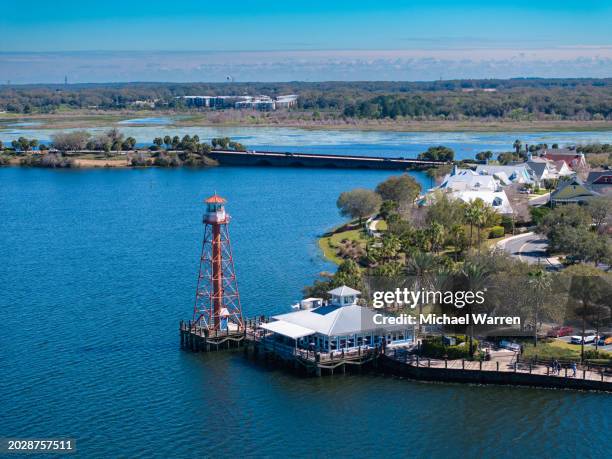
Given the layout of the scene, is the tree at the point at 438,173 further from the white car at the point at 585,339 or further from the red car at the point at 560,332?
the white car at the point at 585,339

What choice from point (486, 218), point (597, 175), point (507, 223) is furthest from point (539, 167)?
point (486, 218)

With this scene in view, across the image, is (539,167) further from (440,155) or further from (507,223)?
(507,223)

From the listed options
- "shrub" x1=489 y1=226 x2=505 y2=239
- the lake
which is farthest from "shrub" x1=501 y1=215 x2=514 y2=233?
the lake

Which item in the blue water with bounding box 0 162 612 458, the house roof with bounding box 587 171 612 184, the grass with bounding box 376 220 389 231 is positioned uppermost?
the house roof with bounding box 587 171 612 184

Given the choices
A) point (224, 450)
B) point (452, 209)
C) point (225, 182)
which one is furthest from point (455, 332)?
point (225, 182)

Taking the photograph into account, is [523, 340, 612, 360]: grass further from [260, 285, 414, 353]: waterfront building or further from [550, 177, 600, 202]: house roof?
[550, 177, 600, 202]: house roof

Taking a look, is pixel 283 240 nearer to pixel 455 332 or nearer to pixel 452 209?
pixel 452 209
